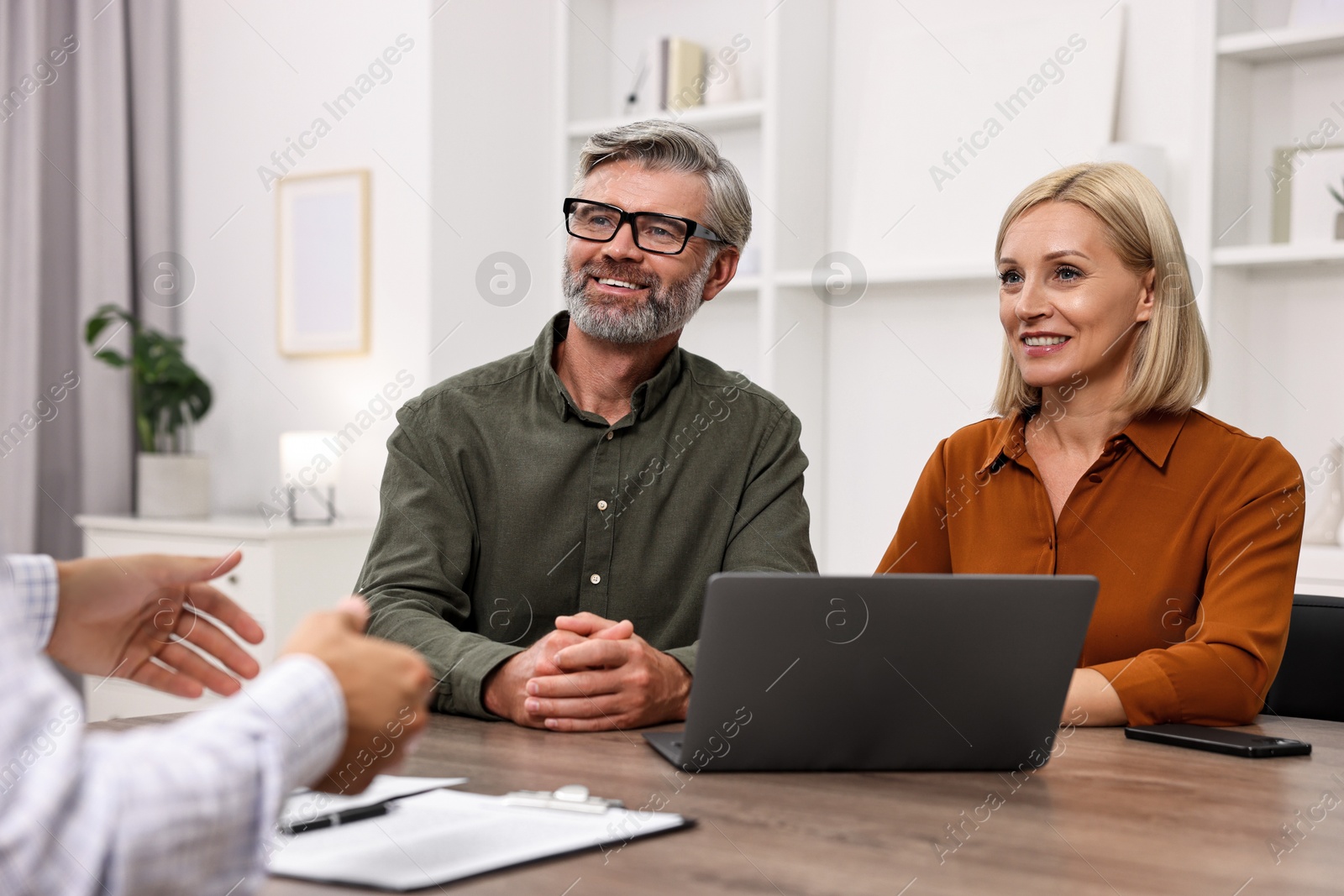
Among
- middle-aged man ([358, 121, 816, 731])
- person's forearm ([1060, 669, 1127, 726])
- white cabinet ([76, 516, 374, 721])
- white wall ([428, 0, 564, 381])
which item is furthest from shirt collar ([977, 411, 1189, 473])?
white wall ([428, 0, 564, 381])

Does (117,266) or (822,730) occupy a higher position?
(117,266)

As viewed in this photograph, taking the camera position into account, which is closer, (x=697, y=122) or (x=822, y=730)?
(x=822, y=730)

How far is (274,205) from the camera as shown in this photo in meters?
4.32

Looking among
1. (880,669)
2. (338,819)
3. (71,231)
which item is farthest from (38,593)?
(71,231)

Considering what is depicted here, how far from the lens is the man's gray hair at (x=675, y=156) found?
6.76 feet

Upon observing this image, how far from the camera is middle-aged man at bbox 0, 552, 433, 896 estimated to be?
1.95 ft

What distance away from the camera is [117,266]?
173 inches

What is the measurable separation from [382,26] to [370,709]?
3.67 metres

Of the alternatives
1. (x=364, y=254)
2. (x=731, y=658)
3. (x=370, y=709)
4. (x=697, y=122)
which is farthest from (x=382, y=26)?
→ (x=370, y=709)

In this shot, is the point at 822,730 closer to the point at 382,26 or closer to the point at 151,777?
the point at 151,777

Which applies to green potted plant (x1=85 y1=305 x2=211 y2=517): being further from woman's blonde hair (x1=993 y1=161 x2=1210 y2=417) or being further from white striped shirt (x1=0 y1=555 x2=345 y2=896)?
white striped shirt (x1=0 y1=555 x2=345 y2=896)

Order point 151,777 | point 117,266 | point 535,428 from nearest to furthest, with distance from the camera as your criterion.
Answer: point 151,777 → point 535,428 → point 117,266

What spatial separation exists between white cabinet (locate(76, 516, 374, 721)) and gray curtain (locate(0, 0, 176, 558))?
0.93 ft

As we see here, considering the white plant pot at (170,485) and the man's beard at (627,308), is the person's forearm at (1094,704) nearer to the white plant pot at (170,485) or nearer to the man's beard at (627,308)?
the man's beard at (627,308)
